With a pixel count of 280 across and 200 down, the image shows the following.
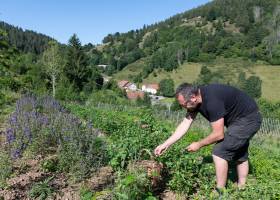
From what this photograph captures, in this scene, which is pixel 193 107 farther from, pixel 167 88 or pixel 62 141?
pixel 167 88

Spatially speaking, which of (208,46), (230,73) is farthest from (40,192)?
(208,46)

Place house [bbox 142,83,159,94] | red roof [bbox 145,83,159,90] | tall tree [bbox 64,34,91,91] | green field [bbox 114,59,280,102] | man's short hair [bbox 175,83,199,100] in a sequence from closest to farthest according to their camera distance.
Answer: man's short hair [bbox 175,83,199,100], tall tree [bbox 64,34,91,91], green field [bbox 114,59,280,102], house [bbox 142,83,159,94], red roof [bbox 145,83,159,90]

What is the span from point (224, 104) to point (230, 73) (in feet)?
306

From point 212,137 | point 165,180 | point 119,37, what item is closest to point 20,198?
point 165,180

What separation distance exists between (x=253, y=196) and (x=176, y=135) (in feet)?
4.63

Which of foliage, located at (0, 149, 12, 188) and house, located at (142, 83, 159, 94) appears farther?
house, located at (142, 83, 159, 94)

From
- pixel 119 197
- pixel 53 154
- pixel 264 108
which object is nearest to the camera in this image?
pixel 119 197

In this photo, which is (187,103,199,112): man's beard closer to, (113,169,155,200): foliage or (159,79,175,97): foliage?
(113,169,155,200): foliage

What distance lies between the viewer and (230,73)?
95.5 meters

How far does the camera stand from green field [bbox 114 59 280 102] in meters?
87.3

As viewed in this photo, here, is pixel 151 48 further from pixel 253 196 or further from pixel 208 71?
pixel 253 196

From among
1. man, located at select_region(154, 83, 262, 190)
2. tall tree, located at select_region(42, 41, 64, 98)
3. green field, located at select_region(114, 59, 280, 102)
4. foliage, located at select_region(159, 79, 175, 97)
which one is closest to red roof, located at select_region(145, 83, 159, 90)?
foliage, located at select_region(159, 79, 175, 97)

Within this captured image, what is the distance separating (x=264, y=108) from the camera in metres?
37.0

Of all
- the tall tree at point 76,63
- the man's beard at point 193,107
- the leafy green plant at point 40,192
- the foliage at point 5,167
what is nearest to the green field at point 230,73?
the tall tree at point 76,63
